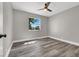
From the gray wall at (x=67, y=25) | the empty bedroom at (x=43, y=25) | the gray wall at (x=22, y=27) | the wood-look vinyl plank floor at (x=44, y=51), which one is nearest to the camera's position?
the wood-look vinyl plank floor at (x=44, y=51)

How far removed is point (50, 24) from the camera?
249 inches

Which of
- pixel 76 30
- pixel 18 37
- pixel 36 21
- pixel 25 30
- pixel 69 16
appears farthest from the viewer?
pixel 36 21

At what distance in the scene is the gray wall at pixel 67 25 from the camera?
386 cm

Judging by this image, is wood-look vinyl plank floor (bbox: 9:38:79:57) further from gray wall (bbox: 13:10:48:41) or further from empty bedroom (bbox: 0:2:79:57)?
gray wall (bbox: 13:10:48:41)

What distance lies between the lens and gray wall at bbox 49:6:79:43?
3.86m

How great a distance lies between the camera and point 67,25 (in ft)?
14.5

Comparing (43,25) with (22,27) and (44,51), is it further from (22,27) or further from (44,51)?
(44,51)

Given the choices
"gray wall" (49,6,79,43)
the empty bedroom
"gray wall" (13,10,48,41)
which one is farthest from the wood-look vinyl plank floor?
"gray wall" (13,10,48,41)

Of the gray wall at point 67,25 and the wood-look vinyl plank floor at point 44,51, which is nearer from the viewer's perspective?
the wood-look vinyl plank floor at point 44,51

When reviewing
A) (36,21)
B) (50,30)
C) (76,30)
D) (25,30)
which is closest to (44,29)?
(50,30)

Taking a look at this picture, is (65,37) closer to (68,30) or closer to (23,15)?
(68,30)

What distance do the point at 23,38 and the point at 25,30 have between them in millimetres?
593

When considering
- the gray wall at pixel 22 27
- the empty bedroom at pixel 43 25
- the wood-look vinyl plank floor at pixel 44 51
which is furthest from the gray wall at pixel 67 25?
the gray wall at pixel 22 27

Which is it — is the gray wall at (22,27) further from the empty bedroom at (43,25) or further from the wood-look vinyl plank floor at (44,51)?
the wood-look vinyl plank floor at (44,51)
